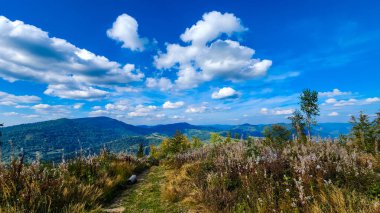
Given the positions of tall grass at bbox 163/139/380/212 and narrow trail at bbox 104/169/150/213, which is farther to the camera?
narrow trail at bbox 104/169/150/213

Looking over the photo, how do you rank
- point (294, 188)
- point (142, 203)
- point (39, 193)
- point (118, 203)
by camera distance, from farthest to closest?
point (118, 203) → point (142, 203) → point (39, 193) → point (294, 188)

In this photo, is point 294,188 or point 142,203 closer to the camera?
point 294,188

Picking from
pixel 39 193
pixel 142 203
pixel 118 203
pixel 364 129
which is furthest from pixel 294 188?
pixel 364 129

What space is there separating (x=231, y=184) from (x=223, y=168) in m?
1.14

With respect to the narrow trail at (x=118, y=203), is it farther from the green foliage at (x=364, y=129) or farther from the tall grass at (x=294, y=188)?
the green foliage at (x=364, y=129)

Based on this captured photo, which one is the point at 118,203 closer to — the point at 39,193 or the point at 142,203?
the point at 142,203

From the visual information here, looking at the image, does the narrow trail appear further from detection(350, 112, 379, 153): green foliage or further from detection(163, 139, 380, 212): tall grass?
detection(350, 112, 379, 153): green foliage

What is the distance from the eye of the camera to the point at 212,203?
6.12 m

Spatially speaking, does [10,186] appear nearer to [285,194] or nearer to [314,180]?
[285,194]

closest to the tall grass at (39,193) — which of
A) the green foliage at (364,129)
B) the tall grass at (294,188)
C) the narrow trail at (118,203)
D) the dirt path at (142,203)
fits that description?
the narrow trail at (118,203)

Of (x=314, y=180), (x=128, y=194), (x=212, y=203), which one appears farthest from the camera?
(x=128, y=194)

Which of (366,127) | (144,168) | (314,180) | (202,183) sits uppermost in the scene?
(366,127)

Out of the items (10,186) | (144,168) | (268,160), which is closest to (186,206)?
(268,160)

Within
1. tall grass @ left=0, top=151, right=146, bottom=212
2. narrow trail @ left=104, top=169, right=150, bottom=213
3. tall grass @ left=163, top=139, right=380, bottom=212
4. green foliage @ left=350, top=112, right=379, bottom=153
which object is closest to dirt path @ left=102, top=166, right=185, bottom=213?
narrow trail @ left=104, top=169, right=150, bottom=213
